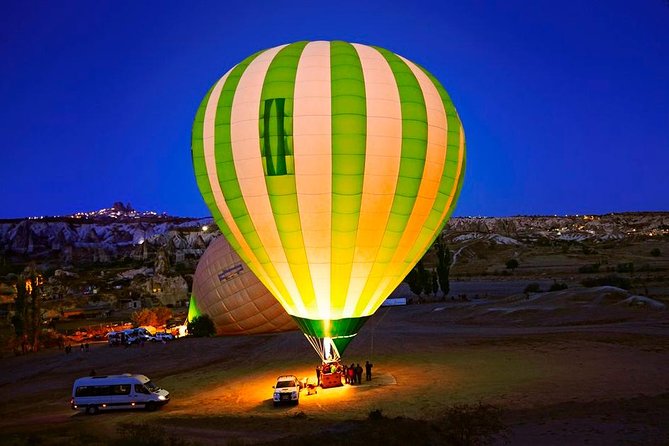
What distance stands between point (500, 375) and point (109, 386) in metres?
11.1

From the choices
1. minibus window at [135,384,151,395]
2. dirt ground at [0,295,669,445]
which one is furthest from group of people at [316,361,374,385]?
minibus window at [135,384,151,395]

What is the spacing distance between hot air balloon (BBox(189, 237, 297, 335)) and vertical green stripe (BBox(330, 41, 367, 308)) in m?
11.2

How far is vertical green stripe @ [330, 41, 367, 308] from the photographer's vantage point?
14.9m

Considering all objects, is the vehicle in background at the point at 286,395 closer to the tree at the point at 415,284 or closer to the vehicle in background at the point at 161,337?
the vehicle in background at the point at 161,337

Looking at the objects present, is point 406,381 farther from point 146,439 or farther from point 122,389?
point 146,439

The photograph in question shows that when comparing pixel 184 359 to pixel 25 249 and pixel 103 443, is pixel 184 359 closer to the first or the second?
pixel 103 443

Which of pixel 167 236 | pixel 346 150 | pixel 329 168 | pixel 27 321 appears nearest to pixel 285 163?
pixel 329 168

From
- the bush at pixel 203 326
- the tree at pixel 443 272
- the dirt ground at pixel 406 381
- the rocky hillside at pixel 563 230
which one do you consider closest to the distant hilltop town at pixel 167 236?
the rocky hillside at pixel 563 230

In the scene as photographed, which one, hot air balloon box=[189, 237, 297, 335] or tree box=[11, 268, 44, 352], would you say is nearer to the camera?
hot air balloon box=[189, 237, 297, 335]

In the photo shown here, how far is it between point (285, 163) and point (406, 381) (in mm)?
7396

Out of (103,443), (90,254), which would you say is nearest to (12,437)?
(103,443)

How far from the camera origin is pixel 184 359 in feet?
77.6

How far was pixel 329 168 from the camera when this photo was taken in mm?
14984

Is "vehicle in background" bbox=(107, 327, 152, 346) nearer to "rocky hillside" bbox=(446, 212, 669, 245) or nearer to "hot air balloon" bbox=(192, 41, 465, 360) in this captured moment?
"hot air balloon" bbox=(192, 41, 465, 360)
